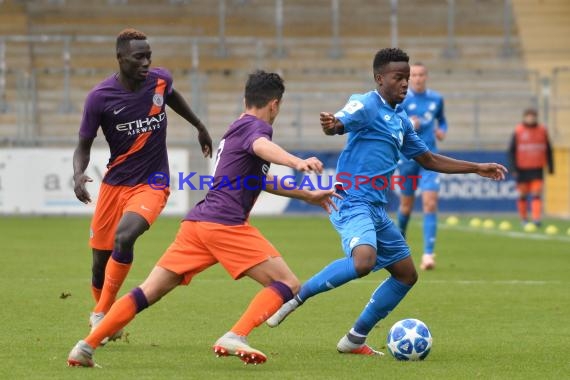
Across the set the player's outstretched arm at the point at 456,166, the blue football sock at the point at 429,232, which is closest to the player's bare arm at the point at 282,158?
the player's outstretched arm at the point at 456,166

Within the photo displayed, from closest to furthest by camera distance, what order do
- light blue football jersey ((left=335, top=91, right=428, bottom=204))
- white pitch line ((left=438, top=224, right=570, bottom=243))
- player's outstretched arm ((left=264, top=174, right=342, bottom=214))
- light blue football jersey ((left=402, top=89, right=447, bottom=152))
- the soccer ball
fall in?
player's outstretched arm ((left=264, top=174, right=342, bottom=214)) < the soccer ball < light blue football jersey ((left=335, top=91, right=428, bottom=204)) < light blue football jersey ((left=402, top=89, right=447, bottom=152)) < white pitch line ((left=438, top=224, right=570, bottom=243))

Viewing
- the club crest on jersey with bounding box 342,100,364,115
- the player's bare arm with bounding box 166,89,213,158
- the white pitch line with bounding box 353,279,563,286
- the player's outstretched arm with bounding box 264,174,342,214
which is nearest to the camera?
the player's outstretched arm with bounding box 264,174,342,214

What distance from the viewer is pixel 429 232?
46.7 ft

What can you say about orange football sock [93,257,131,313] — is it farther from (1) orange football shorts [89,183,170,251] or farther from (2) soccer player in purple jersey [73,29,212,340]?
(1) orange football shorts [89,183,170,251]

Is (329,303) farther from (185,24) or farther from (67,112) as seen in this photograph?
(185,24)

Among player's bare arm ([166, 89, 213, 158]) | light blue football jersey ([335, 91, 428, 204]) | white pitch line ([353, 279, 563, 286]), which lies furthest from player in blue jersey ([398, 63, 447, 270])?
light blue football jersey ([335, 91, 428, 204])

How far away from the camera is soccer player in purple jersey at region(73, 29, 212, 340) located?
27.1ft

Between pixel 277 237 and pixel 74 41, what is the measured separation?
447 inches

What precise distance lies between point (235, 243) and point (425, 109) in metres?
7.72

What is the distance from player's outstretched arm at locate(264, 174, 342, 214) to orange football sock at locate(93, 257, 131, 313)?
4.94ft

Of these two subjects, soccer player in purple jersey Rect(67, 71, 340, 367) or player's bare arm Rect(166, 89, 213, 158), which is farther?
player's bare arm Rect(166, 89, 213, 158)

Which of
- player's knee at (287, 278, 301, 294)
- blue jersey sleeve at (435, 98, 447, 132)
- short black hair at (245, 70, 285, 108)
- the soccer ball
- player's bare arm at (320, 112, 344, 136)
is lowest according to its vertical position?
the soccer ball

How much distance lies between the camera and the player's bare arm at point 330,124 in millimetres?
7465

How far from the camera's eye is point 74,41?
94.5ft
